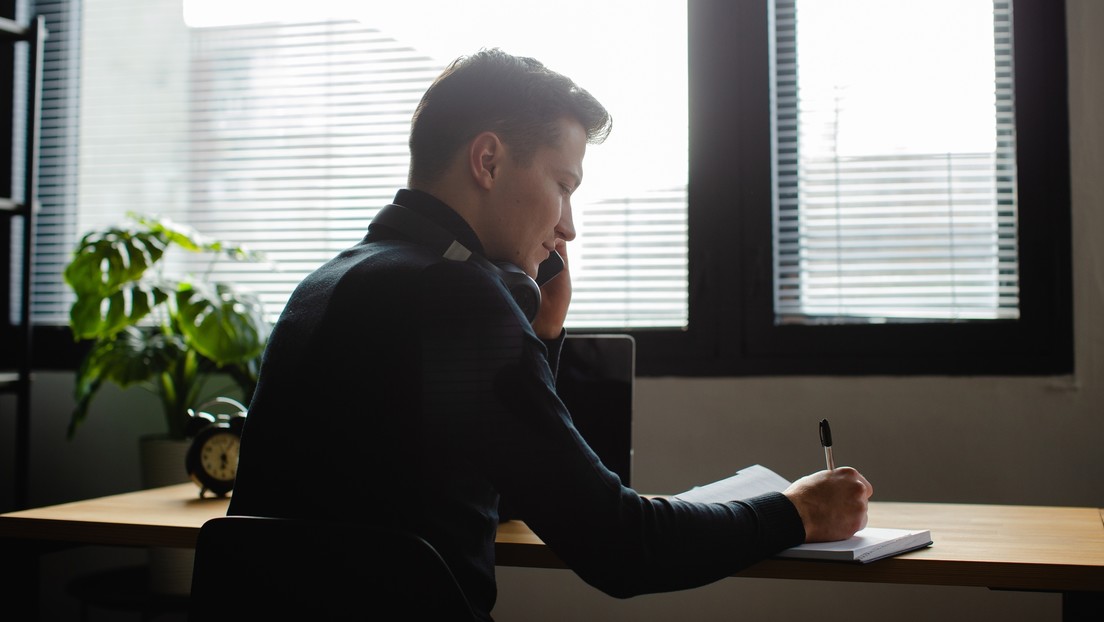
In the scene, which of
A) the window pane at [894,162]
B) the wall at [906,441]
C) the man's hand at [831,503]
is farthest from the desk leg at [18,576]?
the window pane at [894,162]

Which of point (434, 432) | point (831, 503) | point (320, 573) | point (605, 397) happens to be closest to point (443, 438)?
point (434, 432)

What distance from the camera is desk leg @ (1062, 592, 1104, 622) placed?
1.25m

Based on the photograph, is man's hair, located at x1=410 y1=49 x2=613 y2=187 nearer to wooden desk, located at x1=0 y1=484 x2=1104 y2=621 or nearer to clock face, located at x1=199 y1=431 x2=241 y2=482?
wooden desk, located at x1=0 y1=484 x2=1104 y2=621

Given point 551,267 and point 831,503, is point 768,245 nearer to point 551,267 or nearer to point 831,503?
point 551,267

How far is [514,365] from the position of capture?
1.04 meters

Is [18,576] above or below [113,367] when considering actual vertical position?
below

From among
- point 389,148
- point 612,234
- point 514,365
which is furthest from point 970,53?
point 514,365

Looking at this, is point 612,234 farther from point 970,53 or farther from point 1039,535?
point 1039,535

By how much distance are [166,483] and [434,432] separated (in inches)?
67.8

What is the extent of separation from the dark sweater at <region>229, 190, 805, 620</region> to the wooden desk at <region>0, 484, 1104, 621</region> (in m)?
0.32

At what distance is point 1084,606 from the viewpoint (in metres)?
1.26

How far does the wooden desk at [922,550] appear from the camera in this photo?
1254 mm

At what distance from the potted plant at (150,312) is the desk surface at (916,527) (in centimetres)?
58

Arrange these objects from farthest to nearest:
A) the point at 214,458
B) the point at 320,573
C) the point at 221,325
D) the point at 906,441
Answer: the point at 221,325
the point at 906,441
the point at 214,458
the point at 320,573
